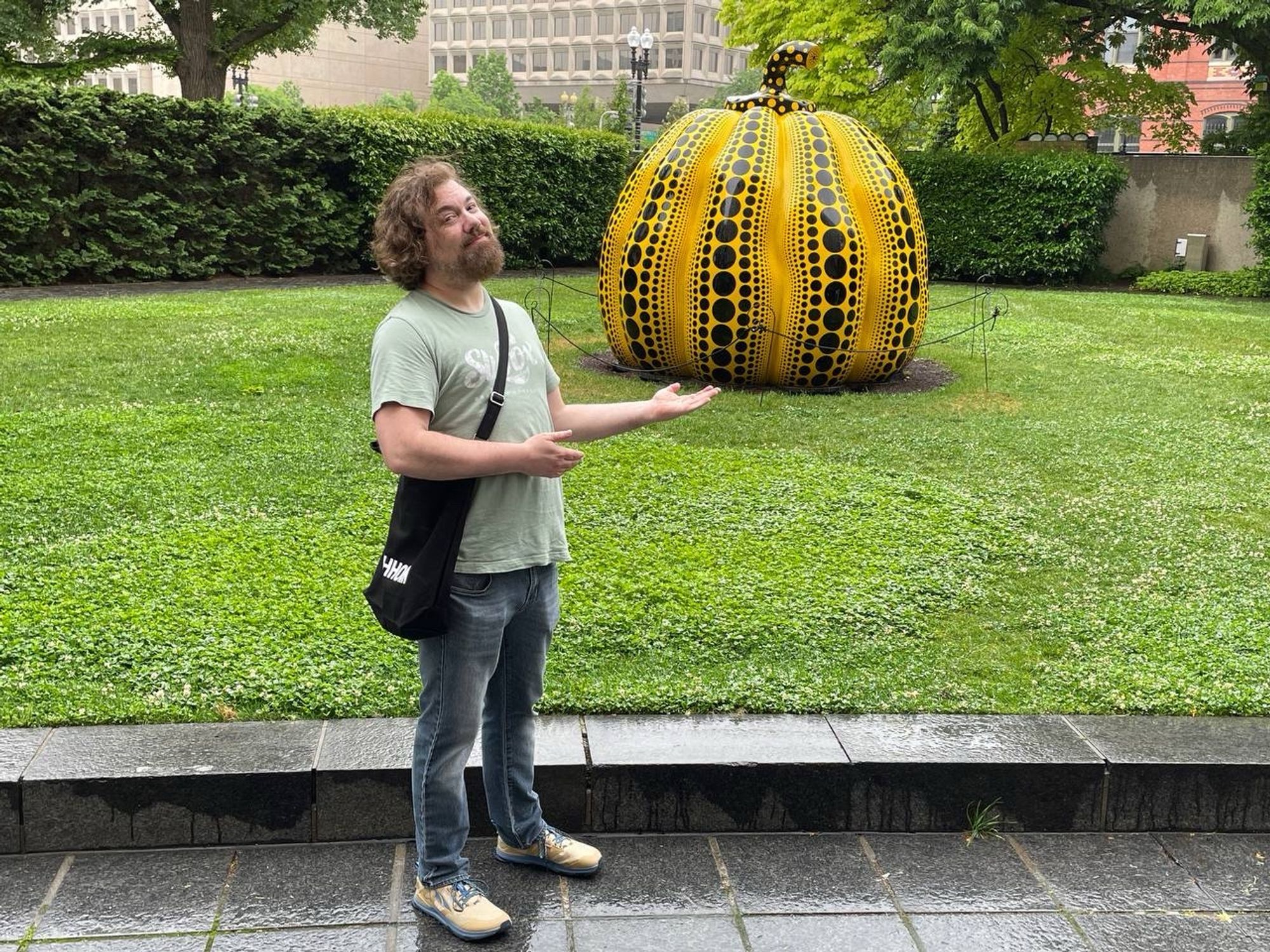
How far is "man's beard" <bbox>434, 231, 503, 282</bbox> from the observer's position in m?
2.76

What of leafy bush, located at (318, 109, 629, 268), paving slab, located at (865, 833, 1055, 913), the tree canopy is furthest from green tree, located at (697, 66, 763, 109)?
paving slab, located at (865, 833, 1055, 913)

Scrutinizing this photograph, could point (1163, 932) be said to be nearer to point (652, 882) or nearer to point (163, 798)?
point (652, 882)

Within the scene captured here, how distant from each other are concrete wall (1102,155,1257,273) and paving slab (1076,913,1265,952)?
20.4m

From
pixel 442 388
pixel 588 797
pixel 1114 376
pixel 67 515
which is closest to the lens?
pixel 442 388

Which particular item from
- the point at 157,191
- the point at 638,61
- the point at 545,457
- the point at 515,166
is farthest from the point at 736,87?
the point at 545,457

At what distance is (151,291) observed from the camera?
15523 mm

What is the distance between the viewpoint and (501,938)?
301 centimetres

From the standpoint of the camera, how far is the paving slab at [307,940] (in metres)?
2.94

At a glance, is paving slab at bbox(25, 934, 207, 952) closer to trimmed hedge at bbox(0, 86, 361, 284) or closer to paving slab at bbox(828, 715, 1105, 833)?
paving slab at bbox(828, 715, 1105, 833)

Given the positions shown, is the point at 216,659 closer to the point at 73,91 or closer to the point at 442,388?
the point at 442,388

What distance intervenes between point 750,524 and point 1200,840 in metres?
2.82

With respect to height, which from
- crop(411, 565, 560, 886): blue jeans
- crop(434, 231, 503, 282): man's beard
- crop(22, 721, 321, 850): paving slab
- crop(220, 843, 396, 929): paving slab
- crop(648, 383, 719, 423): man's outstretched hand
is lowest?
crop(220, 843, 396, 929): paving slab

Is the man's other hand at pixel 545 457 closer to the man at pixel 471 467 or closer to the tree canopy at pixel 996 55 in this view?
the man at pixel 471 467

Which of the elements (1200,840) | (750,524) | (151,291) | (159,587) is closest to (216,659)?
(159,587)
